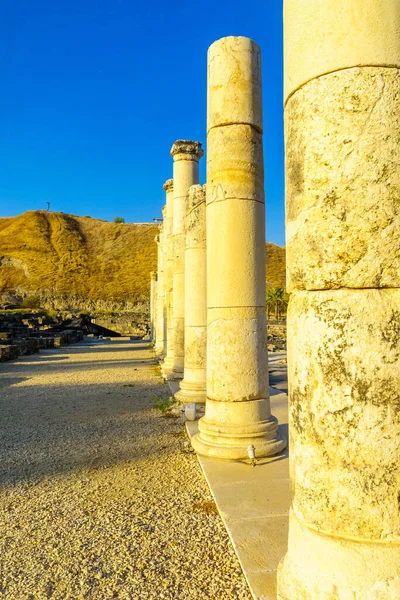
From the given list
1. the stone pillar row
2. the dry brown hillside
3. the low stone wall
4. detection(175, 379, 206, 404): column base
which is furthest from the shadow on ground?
the dry brown hillside

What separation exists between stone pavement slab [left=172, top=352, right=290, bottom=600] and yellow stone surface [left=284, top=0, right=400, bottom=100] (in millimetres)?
3380

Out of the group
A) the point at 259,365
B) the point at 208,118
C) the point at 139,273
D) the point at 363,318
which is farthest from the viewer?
the point at 139,273

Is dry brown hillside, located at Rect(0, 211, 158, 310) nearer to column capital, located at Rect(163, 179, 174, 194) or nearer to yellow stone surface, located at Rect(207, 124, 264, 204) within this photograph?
column capital, located at Rect(163, 179, 174, 194)

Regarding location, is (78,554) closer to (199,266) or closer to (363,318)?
(363,318)

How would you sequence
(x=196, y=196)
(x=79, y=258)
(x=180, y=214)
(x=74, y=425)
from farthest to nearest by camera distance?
(x=79, y=258), (x=180, y=214), (x=196, y=196), (x=74, y=425)

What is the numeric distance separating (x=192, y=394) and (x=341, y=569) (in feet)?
23.3

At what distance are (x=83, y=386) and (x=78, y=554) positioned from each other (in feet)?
32.7

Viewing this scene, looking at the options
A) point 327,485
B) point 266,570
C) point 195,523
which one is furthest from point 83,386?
point 327,485

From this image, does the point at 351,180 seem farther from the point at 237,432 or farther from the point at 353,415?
the point at 237,432

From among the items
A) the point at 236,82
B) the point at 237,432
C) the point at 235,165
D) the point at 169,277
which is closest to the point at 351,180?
the point at 235,165

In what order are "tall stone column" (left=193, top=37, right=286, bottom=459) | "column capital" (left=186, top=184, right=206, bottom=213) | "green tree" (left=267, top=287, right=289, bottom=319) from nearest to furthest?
"tall stone column" (left=193, top=37, right=286, bottom=459) < "column capital" (left=186, top=184, right=206, bottom=213) < "green tree" (left=267, top=287, right=289, bottom=319)

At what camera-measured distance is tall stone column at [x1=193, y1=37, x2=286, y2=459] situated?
669cm

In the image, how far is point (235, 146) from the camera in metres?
6.89

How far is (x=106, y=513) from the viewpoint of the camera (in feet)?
16.8
